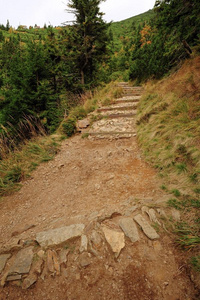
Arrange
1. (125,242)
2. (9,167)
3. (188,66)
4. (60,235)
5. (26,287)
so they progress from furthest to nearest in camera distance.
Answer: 1. (188,66)
2. (9,167)
3. (60,235)
4. (125,242)
5. (26,287)

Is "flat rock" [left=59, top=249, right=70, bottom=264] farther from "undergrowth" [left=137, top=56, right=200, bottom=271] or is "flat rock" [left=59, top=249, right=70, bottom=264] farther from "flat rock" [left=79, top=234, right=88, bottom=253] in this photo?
"undergrowth" [left=137, top=56, right=200, bottom=271]

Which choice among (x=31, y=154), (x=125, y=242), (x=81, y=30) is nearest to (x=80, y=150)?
(x=31, y=154)

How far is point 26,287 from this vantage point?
4.75 feet

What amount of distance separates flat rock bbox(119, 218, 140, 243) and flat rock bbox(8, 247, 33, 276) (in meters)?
1.19

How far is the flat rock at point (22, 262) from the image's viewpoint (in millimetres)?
1559

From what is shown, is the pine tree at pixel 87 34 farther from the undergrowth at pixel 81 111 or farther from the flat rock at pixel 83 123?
the flat rock at pixel 83 123

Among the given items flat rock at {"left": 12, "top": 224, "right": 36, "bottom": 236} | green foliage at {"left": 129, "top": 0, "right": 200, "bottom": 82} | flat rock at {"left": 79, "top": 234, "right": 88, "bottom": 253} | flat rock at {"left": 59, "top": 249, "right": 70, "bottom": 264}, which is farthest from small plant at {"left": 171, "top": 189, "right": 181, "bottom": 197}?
green foliage at {"left": 129, "top": 0, "right": 200, "bottom": 82}

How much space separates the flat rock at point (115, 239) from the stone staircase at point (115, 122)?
346 cm

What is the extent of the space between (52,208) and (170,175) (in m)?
2.40

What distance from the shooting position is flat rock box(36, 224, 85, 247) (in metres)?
1.81

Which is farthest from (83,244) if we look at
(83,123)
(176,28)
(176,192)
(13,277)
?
(176,28)

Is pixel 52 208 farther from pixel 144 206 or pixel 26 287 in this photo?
pixel 144 206

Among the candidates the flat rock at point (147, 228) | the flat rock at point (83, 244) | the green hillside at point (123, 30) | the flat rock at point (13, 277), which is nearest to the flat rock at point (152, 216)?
the flat rock at point (147, 228)

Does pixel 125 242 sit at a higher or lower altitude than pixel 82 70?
lower
